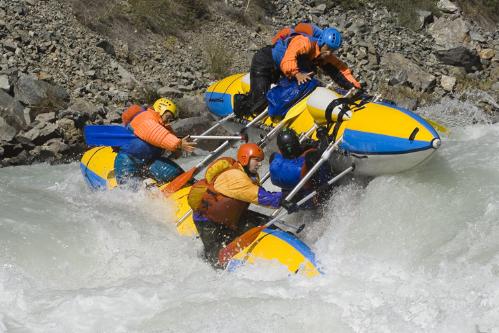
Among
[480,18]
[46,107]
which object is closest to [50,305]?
[46,107]

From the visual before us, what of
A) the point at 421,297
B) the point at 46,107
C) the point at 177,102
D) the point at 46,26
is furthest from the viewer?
the point at 46,26

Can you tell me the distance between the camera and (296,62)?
7.25 m

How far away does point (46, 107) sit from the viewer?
10.6m

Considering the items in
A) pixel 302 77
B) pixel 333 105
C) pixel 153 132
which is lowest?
pixel 153 132

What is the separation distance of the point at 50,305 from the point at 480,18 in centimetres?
1629

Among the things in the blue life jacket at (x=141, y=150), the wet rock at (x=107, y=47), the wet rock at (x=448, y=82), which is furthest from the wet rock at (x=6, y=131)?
the wet rock at (x=448, y=82)

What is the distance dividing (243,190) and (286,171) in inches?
27.9

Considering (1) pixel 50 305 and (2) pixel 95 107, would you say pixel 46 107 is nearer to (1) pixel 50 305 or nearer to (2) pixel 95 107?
(2) pixel 95 107

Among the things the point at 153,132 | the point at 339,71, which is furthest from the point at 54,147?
the point at 339,71

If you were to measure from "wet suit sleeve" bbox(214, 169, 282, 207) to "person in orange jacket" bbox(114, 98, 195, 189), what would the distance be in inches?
71.0

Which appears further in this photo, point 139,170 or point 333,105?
point 139,170

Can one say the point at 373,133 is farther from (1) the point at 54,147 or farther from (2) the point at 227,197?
(1) the point at 54,147

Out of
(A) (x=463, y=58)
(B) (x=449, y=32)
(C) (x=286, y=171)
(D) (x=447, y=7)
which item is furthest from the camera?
(D) (x=447, y=7)

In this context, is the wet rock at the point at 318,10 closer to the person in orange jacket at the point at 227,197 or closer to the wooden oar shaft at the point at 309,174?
the wooden oar shaft at the point at 309,174
